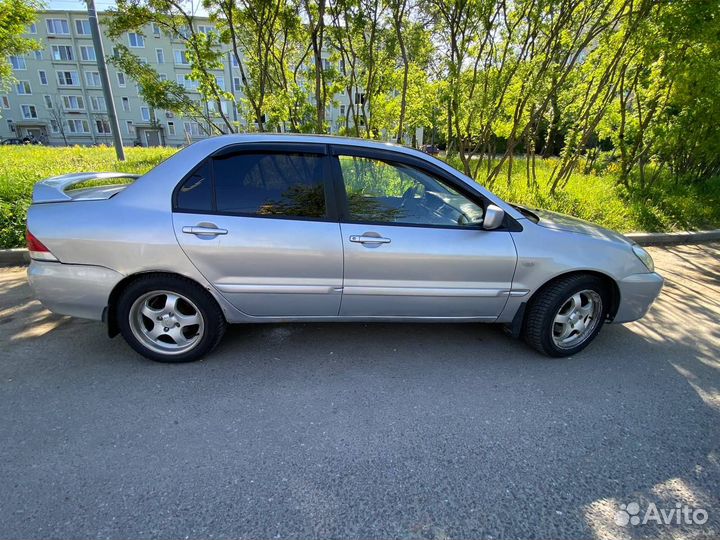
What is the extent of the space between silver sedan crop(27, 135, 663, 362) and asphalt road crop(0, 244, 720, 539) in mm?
387

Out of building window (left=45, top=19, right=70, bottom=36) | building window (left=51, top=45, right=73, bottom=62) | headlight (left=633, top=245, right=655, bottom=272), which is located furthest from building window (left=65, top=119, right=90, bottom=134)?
headlight (left=633, top=245, right=655, bottom=272)

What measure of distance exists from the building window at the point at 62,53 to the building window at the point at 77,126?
7124 mm

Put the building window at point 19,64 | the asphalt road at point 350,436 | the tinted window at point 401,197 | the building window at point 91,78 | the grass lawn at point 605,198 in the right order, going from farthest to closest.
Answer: the building window at point 91,78 → the building window at point 19,64 → the grass lawn at point 605,198 → the tinted window at point 401,197 → the asphalt road at point 350,436

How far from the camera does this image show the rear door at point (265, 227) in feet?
8.64

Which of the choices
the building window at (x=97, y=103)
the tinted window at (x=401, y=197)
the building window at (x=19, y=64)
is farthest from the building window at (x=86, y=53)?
the tinted window at (x=401, y=197)

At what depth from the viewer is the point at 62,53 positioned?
152 feet

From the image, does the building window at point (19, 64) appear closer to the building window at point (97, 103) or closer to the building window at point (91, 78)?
the building window at point (91, 78)

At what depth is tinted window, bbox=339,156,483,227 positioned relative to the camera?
9.39 feet

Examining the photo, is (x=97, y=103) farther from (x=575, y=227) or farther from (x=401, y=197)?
(x=575, y=227)

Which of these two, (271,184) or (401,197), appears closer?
(271,184)

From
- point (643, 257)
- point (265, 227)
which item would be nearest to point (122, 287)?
point (265, 227)

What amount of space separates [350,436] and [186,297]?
152 centimetres

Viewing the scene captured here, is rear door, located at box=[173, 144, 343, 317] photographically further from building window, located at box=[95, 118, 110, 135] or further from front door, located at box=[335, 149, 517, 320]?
building window, located at box=[95, 118, 110, 135]

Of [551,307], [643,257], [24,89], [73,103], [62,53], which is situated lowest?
[551,307]
